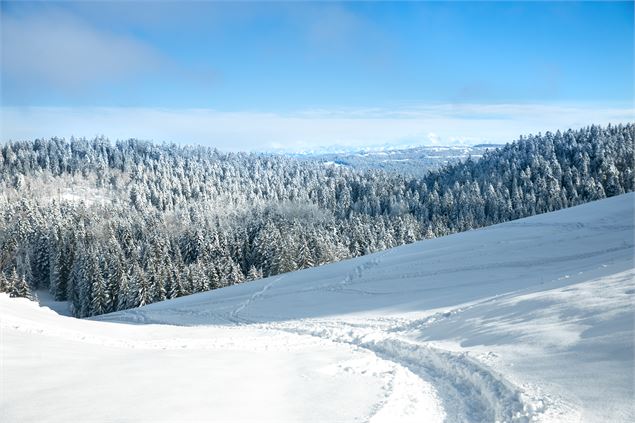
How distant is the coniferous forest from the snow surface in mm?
20362

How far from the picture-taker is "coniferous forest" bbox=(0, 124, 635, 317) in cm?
5834

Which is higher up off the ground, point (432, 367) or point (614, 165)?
point (614, 165)

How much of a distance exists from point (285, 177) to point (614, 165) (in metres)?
133

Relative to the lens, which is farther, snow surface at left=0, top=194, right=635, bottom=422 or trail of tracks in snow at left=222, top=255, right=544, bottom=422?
trail of tracks in snow at left=222, top=255, right=544, bottom=422

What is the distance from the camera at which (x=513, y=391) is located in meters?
8.95

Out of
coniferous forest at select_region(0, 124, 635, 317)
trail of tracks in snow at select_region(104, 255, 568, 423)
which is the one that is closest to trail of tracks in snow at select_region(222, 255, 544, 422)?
trail of tracks in snow at select_region(104, 255, 568, 423)

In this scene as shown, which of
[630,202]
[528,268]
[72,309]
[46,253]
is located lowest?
[72,309]

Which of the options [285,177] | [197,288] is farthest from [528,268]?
[285,177]

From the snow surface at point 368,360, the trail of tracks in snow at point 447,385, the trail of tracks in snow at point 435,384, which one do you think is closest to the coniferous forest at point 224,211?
the snow surface at point 368,360

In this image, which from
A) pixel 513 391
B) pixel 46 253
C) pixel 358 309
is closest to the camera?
pixel 513 391

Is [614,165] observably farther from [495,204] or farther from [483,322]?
[483,322]

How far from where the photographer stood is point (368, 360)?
44.2ft

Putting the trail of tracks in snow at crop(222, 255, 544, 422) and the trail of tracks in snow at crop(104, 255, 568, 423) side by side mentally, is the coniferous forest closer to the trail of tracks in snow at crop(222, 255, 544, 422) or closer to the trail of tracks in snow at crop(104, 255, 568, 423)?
the trail of tracks in snow at crop(104, 255, 568, 423)

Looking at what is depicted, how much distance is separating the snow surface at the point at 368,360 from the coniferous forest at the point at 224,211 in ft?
66.8
